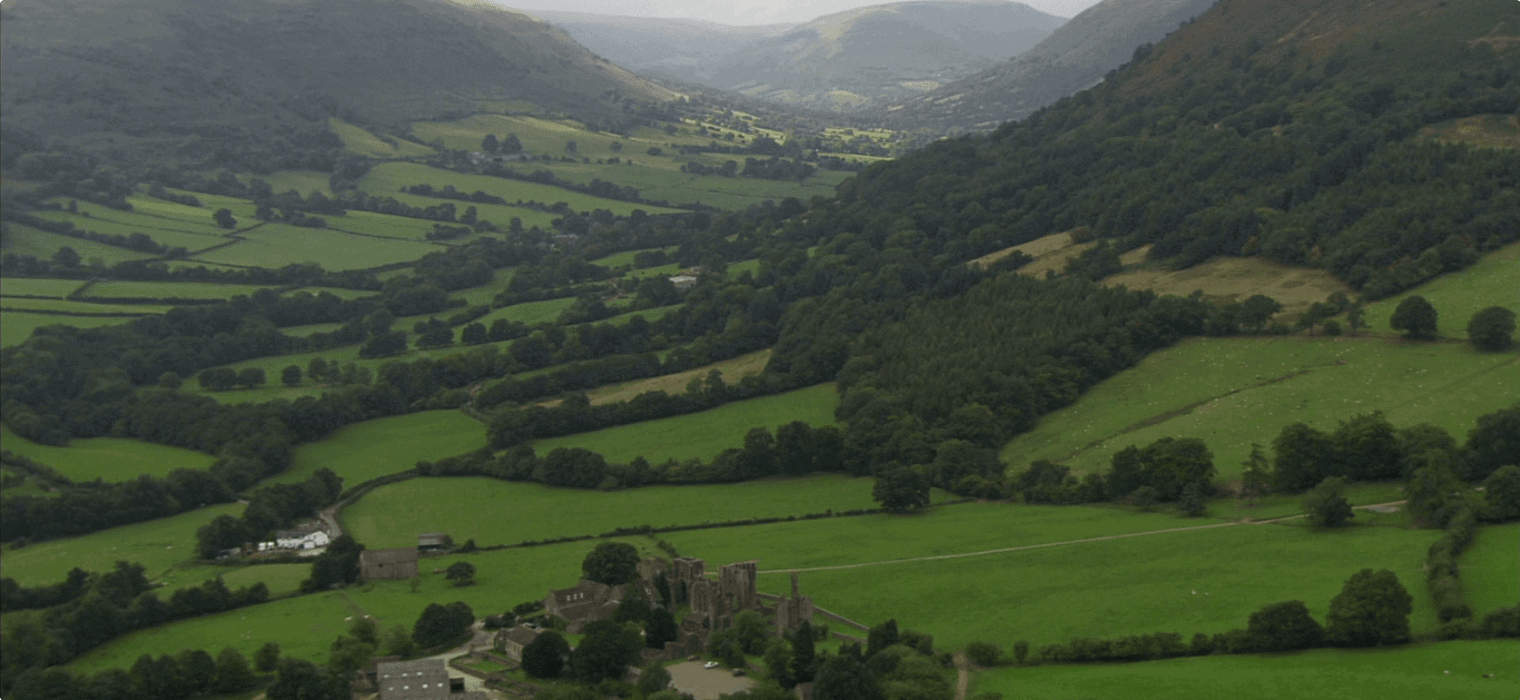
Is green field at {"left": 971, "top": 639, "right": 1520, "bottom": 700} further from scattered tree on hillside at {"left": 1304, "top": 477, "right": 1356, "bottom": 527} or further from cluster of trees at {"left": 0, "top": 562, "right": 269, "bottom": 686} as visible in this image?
cluster of trees at {"left": 0, "top": 562, "right": 269, "bottom": 686}

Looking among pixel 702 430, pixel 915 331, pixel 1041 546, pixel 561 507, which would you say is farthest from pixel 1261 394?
pixel 561 507

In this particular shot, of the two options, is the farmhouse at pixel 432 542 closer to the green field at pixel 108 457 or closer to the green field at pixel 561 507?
the green field at pixel 561 507

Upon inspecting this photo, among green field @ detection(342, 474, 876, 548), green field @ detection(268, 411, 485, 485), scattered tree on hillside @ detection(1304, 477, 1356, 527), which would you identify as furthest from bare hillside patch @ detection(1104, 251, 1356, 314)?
green field @ detection(268, 411, 485, 485)

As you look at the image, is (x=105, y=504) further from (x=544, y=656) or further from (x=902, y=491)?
(x=902, y=491)

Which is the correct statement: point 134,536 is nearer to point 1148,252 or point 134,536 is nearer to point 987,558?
point 987,558

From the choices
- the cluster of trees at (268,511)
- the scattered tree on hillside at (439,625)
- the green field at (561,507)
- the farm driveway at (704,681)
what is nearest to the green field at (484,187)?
the cluster of trees at (268,511)
